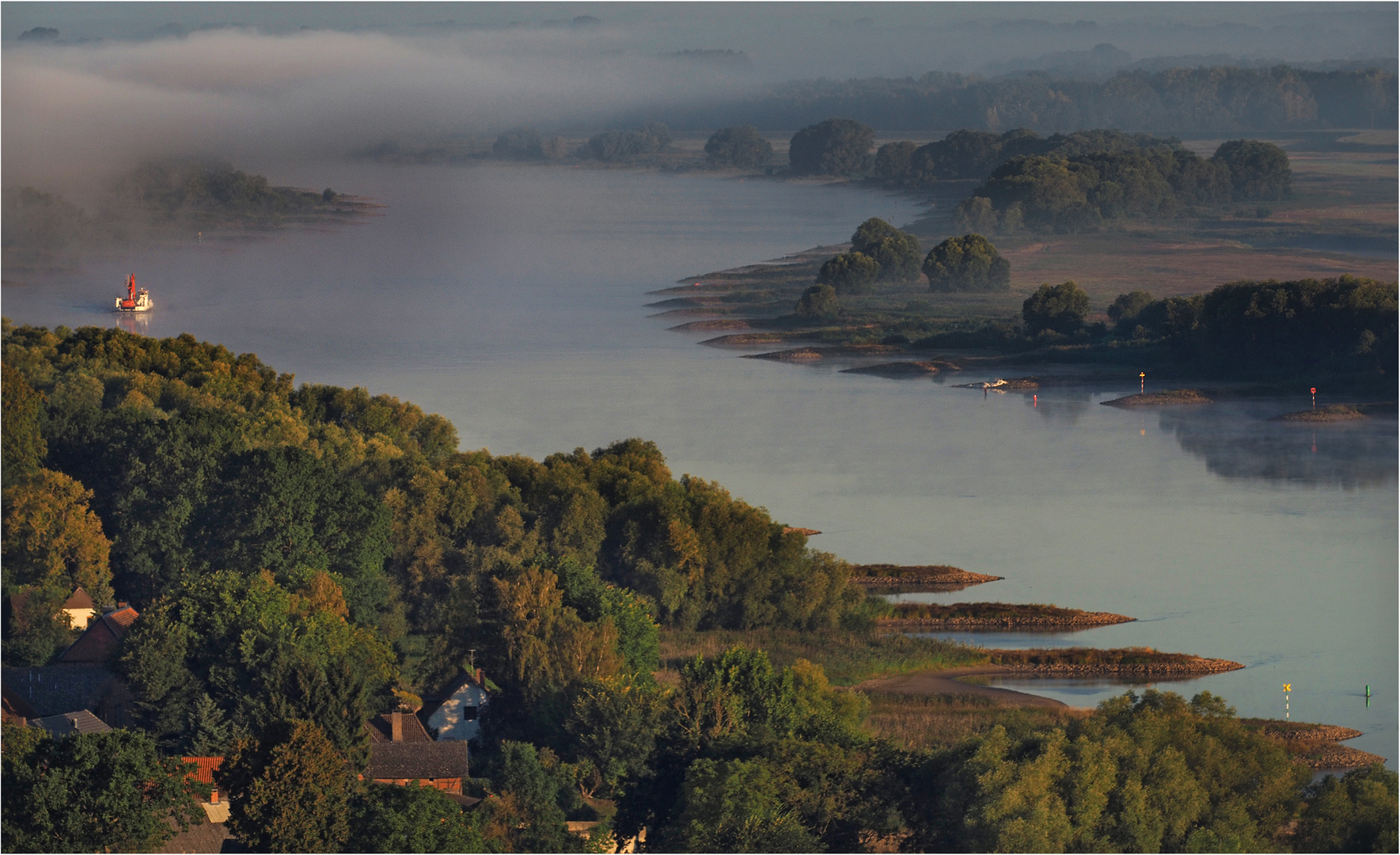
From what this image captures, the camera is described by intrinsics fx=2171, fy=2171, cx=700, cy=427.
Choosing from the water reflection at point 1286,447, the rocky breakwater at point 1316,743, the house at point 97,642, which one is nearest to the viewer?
the rocky breakwater at point 1316,743

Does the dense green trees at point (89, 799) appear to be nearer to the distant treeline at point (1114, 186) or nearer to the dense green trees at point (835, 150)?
the distant treeline at point (1114, 186)

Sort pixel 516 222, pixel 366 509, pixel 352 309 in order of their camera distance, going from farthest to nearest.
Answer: pixel 516 222
pixel 352 309
pixel 366 509

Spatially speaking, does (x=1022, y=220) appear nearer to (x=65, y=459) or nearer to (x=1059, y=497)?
(x=1059, y=497)

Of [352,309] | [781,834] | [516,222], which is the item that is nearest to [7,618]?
[781,834]

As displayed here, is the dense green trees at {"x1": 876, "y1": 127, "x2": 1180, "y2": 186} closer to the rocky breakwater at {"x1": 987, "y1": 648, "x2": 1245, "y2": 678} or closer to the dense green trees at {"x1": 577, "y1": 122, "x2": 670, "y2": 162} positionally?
the dense green trees at {"x1": 577, "y1": 122, "x2": 670, "y2": 162}

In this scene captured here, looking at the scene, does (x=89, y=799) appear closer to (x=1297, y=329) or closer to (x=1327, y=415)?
(x=1327, y=415)

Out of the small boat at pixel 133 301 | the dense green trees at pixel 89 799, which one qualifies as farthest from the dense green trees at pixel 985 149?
the dense green trees at pixel 89 799
